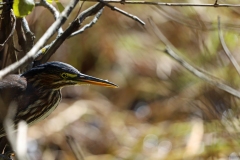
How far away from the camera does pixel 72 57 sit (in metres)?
5.48

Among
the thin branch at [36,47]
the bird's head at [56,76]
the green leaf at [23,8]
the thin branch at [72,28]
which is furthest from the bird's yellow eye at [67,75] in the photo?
the thin branch at [36,47]

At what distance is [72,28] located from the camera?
1.95 metres

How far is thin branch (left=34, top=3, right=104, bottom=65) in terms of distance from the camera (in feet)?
6.40

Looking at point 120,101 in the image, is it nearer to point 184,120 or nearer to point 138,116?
point 138,116

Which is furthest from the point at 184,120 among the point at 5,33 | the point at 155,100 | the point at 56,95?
the point at 5,33

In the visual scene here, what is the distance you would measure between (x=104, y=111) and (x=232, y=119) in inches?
120

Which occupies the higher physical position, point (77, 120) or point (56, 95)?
point (77, 120)

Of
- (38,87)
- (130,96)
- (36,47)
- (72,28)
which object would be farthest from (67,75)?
(130,96)

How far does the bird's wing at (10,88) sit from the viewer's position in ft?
8.00

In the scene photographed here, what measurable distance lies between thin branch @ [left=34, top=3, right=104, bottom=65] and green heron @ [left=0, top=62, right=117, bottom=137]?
83 millimetres

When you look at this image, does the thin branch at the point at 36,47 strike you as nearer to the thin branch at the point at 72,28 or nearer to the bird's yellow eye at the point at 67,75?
the thin branch at the point at 72,28

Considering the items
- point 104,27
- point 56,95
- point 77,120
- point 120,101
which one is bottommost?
point 56,95

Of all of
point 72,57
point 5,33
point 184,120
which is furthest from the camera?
point 72,57

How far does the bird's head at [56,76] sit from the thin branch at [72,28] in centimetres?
5
